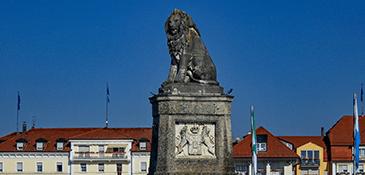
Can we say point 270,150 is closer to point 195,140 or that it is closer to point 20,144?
point 20,144

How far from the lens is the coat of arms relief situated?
2420 centimetres

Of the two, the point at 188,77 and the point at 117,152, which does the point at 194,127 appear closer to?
the point at 188,77

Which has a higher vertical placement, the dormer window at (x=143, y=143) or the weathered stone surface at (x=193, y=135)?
the dormer window at (x=143, y=143)

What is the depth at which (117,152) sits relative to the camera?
96.1 meters

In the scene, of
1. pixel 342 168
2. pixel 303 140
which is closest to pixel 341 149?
pixel 342 168

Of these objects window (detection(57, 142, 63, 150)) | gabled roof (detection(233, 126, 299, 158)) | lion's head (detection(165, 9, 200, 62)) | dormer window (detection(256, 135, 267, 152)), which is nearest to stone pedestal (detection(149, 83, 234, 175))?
lion's head (detection(165, 9, 200, 62))

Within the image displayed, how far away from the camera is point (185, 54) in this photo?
2516 cm

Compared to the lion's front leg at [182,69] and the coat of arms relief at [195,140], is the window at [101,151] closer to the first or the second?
the lion's front leg at [182,69]

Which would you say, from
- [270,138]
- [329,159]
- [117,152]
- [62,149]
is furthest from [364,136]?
[62,149]

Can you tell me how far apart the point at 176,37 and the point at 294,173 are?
64.6 metres

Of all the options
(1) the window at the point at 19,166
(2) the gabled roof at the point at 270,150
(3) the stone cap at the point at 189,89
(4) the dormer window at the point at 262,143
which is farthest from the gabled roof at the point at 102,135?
(3) the stone cap at the point at 189,89

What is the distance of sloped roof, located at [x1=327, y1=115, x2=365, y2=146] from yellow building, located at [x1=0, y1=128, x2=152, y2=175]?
23.4m

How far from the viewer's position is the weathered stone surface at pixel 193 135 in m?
24.1

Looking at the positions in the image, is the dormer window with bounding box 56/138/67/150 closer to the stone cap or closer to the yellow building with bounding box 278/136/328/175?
the yellow building with bounding box 278/136/328/175
